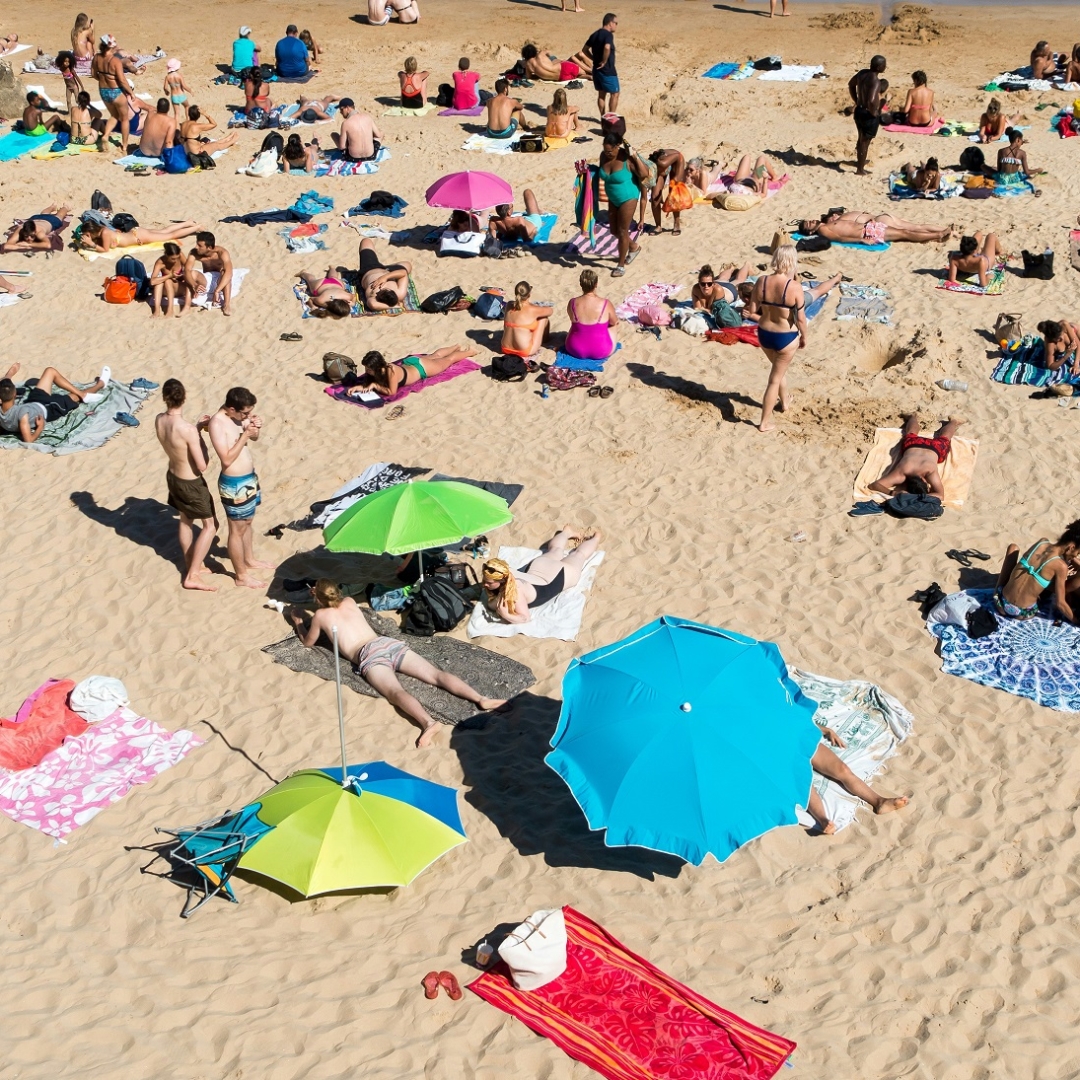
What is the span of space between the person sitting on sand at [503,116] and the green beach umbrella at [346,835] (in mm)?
14848

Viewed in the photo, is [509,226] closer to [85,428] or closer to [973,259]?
[973,259]

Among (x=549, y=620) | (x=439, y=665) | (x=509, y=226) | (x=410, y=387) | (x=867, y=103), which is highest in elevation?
(x=867, y=103)

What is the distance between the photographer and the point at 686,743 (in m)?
6.14

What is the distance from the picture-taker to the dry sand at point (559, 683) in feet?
19.5

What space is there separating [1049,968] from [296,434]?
26.7ft

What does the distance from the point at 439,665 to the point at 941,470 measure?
499 centimetres

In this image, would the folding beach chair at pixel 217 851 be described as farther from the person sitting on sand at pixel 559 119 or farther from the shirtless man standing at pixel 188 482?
the person sitting on sand at pixel 559 119

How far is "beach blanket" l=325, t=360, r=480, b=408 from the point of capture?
1191cm

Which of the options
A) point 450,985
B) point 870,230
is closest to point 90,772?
point 450,985

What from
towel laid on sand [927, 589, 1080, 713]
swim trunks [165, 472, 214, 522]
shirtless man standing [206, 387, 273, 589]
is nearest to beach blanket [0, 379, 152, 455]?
swim trunks [165, 472, 214, 522]

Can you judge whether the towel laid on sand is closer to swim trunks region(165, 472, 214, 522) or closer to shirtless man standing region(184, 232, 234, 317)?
swim trunks region(165, 472, 214, 522)

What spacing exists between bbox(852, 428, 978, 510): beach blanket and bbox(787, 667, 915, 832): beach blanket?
8.76ft

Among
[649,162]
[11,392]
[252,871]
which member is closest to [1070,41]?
[649,162]

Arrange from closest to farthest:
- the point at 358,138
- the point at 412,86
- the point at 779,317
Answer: the point at 779,317 → the point at 358,138 → the point at 412,86
